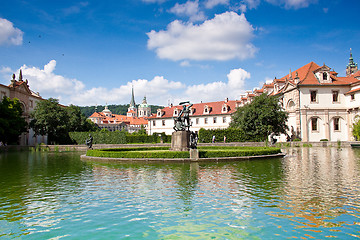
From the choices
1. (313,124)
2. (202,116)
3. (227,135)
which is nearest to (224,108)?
(202,116)

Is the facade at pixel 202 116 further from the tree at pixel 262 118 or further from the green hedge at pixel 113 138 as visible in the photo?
the tree at pixel 262 118

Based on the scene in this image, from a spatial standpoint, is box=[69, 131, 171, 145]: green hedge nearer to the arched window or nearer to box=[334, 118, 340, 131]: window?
the arched window

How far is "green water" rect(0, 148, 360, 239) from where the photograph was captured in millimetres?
6910

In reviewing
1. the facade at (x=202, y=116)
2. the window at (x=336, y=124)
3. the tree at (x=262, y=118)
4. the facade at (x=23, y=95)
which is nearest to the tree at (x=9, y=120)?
the facade at (x=23, y=95)

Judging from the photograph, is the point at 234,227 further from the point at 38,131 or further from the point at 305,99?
the point at 38,131

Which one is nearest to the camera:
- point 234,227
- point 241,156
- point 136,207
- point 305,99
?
point 234,227

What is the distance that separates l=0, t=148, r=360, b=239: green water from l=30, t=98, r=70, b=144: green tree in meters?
39.9

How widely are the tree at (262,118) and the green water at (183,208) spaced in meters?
31.3

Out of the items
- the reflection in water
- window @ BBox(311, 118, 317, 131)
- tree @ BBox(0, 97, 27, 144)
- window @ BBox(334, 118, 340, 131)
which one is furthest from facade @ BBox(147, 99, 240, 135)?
the reflection in water

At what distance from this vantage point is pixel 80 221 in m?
7.76

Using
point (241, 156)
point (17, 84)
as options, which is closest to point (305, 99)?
point (241, 156)

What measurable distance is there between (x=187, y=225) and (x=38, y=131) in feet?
172

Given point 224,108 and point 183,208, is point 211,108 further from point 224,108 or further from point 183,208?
point 183,208

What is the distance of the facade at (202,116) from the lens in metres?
77.1
